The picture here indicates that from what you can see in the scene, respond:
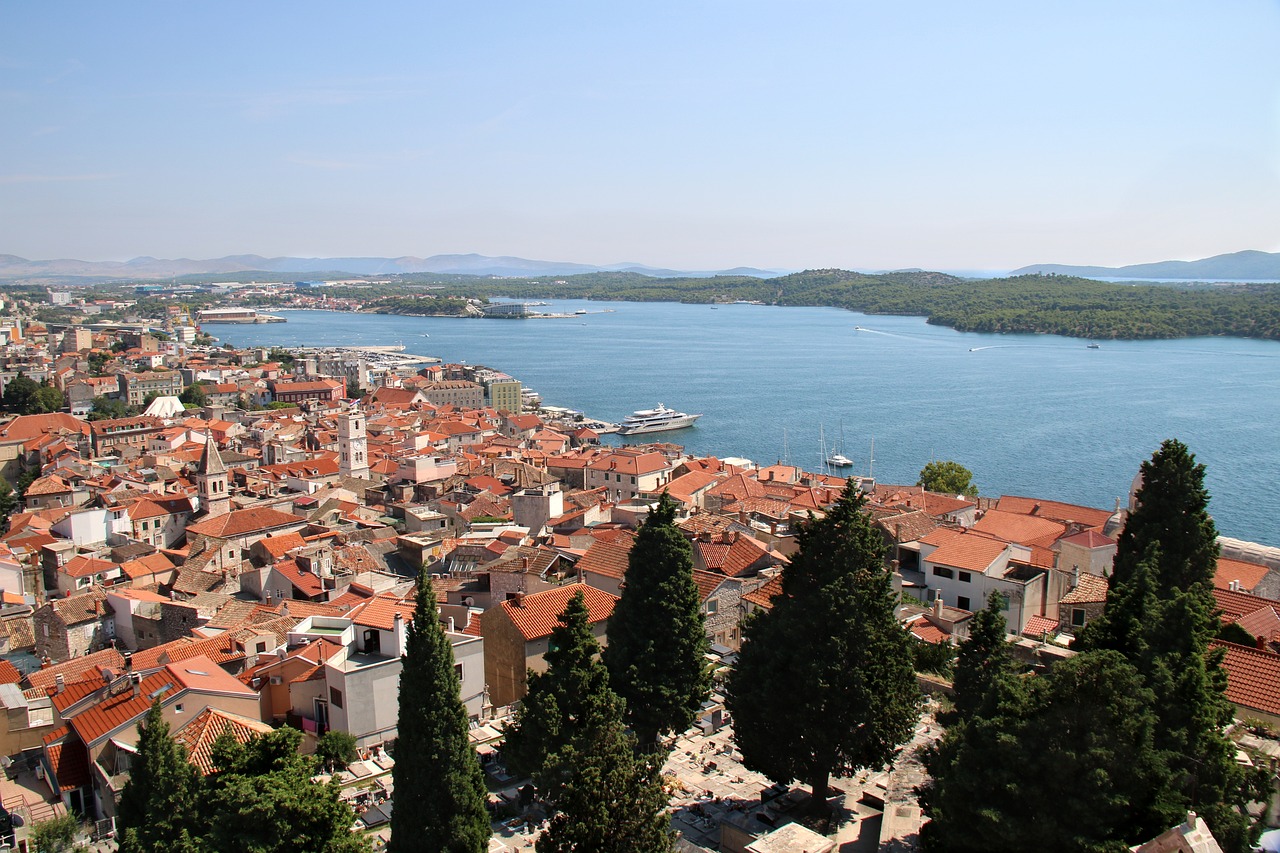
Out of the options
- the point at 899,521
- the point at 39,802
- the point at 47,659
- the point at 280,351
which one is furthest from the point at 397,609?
the point at 280,351

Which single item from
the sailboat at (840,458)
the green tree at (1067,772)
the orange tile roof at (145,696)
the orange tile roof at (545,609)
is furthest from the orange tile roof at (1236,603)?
the sailboat at (840,458)

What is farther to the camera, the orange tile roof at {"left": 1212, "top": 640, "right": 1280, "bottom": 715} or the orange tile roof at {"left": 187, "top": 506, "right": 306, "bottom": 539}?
the orange tile roof at {"left": 187, "top": 506, "right": 306, "bottom": 539}

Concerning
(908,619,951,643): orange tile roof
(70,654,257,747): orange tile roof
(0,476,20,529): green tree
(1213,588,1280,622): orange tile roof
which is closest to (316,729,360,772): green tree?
(70,654,257,747): orange tile roof

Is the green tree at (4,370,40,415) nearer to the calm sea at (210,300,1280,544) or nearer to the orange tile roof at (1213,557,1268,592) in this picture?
the calm sea at (210,300,1280,544)

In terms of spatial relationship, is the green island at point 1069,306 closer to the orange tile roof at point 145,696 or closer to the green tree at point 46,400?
the green tree at point 46,400

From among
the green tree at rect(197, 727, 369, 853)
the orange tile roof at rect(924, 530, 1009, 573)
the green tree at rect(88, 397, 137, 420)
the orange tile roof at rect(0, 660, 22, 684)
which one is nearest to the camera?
the green tree at rect(197, 727, 369, 853)

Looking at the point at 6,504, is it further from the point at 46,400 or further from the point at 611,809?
the point at 611,809
